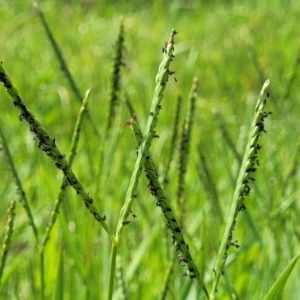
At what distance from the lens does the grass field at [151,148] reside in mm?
714

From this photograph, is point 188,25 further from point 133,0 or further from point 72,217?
point 72,217

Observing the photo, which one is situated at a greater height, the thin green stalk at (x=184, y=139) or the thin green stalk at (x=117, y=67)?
the thin green stalk at (x=117, y=67)

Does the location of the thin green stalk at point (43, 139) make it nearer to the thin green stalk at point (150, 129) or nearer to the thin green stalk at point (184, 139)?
the thin green stalk at point (150, 129)

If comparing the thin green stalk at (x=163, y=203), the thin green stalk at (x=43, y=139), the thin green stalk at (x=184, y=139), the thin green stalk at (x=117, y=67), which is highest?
the thin green stalk at (x=117, y=67)

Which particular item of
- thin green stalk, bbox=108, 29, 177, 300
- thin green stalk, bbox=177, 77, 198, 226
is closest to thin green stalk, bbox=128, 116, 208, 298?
thin green stalk, bbox=108, 29, 177, 300

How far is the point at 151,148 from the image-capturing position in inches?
61.8

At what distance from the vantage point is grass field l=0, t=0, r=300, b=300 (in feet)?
2.34

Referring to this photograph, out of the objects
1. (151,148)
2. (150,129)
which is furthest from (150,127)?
(151,148)

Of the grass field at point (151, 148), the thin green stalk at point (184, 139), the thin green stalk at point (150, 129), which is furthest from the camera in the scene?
the grass field at point (151, 148)

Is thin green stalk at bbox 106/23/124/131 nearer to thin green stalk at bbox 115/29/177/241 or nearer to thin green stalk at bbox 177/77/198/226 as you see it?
thin green stalk at bbox 177/77/198/226

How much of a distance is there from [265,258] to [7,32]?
7.39 ft

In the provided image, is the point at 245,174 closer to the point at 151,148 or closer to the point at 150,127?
the point at 150,127

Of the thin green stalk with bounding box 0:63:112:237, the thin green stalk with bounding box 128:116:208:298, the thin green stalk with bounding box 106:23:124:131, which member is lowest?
the thin green stalk with bounding box 128:116:208:298

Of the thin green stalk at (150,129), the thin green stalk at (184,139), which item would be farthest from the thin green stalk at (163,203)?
the thin green stalk at (184,139)
